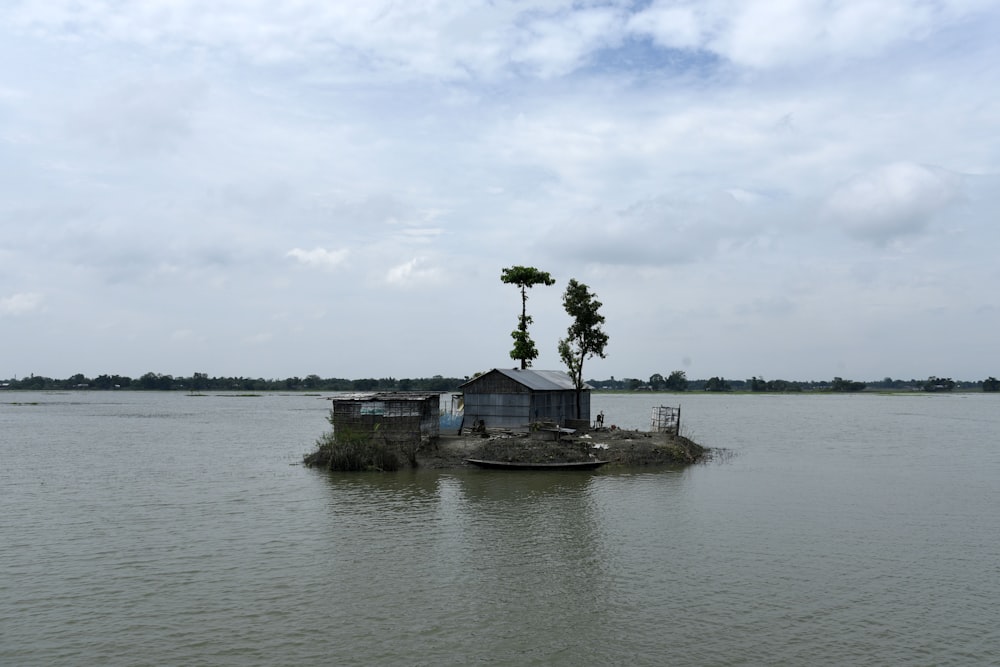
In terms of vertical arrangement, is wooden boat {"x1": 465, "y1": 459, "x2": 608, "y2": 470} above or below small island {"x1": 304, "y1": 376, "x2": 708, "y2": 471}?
below

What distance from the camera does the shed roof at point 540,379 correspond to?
44312 mm

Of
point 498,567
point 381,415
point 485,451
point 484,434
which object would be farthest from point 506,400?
point 498,567

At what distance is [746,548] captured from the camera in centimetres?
2123

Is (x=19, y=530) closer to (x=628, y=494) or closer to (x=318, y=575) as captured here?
(x=318, y=575)

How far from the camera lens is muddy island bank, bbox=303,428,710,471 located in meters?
35.5

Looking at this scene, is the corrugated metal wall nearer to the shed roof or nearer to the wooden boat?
the shed roof

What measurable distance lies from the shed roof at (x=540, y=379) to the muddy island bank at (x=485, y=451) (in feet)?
12.7

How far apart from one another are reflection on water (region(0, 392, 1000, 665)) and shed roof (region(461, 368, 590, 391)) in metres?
10.1

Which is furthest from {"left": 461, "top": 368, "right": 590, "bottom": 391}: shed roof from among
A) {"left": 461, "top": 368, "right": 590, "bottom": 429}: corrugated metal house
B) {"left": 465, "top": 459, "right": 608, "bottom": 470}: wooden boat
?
{"left": 465, "top": 459, "right": 608, "bottom": 470}: wooden boat

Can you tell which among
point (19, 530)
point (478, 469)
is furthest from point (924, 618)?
point (19, 530)

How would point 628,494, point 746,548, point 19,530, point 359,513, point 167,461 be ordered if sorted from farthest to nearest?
point 167,461 < point 628,494 < point 359,513 < point 19,530 < point 746,548

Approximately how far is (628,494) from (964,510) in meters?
13.1

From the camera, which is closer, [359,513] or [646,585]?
[646,585]

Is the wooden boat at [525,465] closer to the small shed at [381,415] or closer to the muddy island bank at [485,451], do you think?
the muddy island bank at [485,451]
